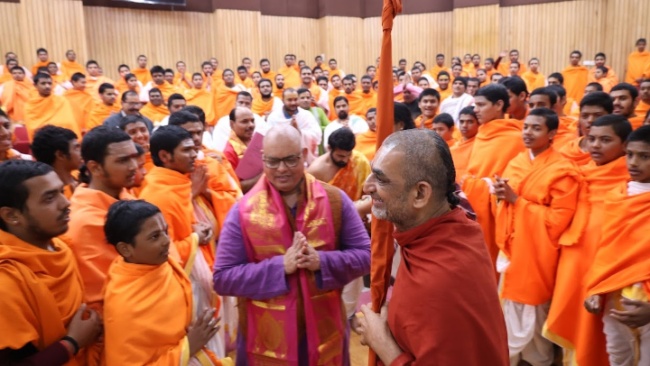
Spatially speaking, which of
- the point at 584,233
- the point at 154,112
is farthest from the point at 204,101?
the point at 584,233

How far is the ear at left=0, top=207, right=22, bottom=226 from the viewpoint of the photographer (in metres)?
1.83

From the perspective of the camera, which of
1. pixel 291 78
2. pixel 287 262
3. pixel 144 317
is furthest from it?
pixel 291 78

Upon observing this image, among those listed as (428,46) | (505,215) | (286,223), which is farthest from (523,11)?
(286,223)

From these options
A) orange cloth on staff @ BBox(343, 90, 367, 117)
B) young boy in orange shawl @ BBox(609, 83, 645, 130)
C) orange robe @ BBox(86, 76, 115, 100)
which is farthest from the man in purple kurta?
orange robe @ BBox(86, 76, 115, 100)

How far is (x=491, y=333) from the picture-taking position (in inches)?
52.6

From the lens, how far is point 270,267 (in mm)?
2104

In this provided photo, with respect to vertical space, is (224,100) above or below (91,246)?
above

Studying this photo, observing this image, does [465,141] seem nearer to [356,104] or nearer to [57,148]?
[57,148]

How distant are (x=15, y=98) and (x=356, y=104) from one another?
656 centimetres

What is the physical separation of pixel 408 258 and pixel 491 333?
0.30m

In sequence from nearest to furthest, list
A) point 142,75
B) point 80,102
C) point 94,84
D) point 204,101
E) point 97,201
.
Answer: point 97,201
point 80,102
point 204,101
point 94,84
point 142,75

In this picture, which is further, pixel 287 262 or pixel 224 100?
pixel 224 100

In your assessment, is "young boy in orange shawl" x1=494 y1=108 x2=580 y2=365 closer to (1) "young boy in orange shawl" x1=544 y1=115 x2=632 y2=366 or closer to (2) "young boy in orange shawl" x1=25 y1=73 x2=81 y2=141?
(1) "young boy in orange shawl" x1=544 y1=115 x2=632 y2=366

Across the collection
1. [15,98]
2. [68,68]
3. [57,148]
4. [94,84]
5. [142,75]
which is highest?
[68,68]
